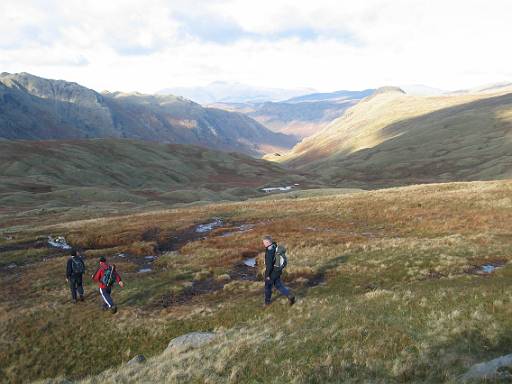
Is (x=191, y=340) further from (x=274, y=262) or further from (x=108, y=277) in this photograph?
(x=108, y=277)

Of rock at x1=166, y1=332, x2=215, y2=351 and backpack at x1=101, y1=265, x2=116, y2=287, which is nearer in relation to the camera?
rock at x1=166, y1=332, x2=215, y2=351

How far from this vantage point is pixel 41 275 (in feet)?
103

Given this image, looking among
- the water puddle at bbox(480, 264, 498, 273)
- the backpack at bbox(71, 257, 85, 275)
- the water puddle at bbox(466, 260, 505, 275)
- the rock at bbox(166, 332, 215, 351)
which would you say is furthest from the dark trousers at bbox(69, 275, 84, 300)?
the water puddle at bbox(480, 264, 498, 273)

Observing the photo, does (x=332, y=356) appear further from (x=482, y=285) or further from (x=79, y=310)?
(x=79, y=310)

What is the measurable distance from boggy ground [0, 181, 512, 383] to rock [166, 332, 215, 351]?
1.89ft

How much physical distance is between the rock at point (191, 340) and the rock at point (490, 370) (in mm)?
9918

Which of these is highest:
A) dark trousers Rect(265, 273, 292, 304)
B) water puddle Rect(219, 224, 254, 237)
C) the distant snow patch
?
dark trousers Rect(265, 273, 292, 304)

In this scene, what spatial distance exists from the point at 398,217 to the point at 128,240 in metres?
27.4

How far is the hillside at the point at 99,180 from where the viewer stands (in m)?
95.9

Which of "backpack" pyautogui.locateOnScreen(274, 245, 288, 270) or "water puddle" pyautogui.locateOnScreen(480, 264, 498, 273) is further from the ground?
"backpack" pyautogui.locateOnScreen(274, 245, 288, 270)

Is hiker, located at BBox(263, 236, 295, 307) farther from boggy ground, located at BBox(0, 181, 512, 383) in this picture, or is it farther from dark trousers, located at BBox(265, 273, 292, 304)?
boggy ground, located at BBox(0, 181, 512, 383)

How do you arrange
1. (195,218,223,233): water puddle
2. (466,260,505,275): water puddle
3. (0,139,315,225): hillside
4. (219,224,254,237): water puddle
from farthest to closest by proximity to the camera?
(0,139,315,225): hillside → (195,218,223,233): water puddle → (219,224,254,237): water puddle → (466,260,505,275): water puddle

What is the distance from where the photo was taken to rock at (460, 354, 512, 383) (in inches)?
414

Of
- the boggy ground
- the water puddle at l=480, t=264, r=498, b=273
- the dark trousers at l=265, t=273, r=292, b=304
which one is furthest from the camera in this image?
the water puddle at l=480, t=264, r=498, b=273
